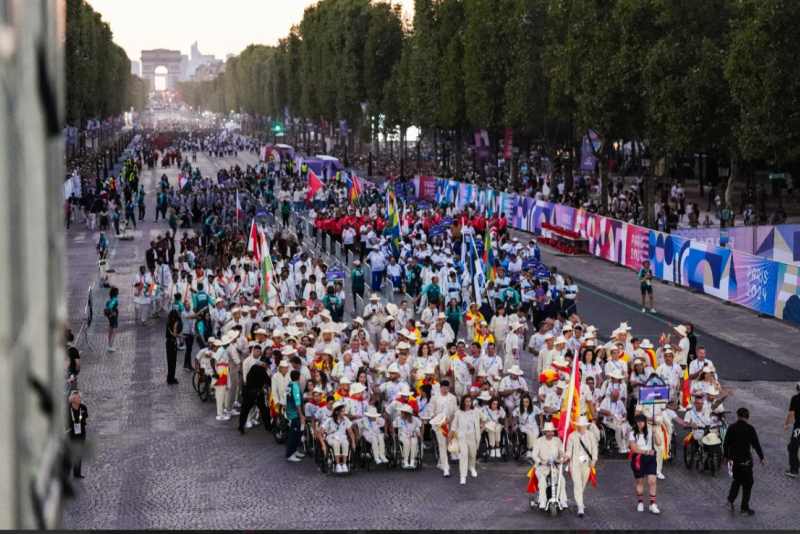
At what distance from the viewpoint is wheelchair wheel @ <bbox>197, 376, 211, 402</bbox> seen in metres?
20.5

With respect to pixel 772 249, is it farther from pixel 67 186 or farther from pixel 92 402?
pixel 67 186

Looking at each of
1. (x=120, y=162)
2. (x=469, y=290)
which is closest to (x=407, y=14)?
(x=120, y=162)

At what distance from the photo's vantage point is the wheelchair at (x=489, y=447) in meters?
16.9

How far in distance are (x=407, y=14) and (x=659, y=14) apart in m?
50.9

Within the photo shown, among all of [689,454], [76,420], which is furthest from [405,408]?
[76,420]

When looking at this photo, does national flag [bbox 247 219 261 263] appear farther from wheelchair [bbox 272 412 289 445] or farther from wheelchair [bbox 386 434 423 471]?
wheelchair [bbox 386 434 423 471]

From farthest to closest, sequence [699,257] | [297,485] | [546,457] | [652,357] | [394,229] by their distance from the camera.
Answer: [394,229]
[699,257]
[652,357]
[297,485]
[546,457]

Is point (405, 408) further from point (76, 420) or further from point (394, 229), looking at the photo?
point (394, 229)

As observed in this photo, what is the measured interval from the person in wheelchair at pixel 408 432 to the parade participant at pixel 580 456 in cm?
264

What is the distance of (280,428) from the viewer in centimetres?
1783

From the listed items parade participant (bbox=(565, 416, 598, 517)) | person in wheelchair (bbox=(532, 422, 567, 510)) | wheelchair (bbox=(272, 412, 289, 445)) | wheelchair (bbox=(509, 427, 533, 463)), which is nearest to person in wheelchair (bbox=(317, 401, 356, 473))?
wheelchair (bbox=(272, 412, 289, 445))

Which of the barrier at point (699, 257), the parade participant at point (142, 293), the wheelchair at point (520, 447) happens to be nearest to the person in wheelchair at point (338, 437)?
the wheelchair at point (520, 447)

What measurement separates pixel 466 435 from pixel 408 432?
0.92m

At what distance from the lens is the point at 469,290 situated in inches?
1092
